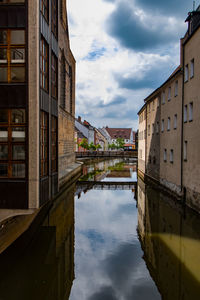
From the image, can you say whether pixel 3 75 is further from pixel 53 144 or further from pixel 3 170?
pixel 53 144

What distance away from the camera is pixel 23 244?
1041 centimetres

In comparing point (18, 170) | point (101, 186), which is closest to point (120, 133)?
point (101, 186)

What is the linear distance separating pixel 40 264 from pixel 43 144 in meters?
4.63

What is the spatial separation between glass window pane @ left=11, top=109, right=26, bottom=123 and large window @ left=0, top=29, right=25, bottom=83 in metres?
1.15

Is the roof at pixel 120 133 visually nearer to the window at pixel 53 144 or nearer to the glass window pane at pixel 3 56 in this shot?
the window at pixel 53 144

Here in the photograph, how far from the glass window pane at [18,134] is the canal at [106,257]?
333cm

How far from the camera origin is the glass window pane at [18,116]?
32.2 ft

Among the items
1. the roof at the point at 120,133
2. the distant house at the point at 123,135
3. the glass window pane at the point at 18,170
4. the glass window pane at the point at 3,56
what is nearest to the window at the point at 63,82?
the glass window pane at the point at 3,56

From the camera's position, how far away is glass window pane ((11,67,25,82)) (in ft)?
32.2

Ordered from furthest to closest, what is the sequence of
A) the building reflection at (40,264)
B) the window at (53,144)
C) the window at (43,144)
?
the window at (53,144), the window at (43,144), the building reflection at (40,264)

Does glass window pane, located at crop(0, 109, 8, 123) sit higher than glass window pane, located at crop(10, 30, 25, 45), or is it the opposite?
glass window pane, located at crop(10, 30, 25, 45)

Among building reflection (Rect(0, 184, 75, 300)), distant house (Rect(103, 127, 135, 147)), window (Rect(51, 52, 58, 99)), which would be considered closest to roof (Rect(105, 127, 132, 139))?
distant house (Rect(103, 127, 135, 147))

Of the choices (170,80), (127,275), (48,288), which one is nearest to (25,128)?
(48,288)

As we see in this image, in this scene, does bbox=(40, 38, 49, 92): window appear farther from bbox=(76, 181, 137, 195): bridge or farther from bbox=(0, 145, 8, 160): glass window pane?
bbox=(76, 181, 137, 195): bridge
